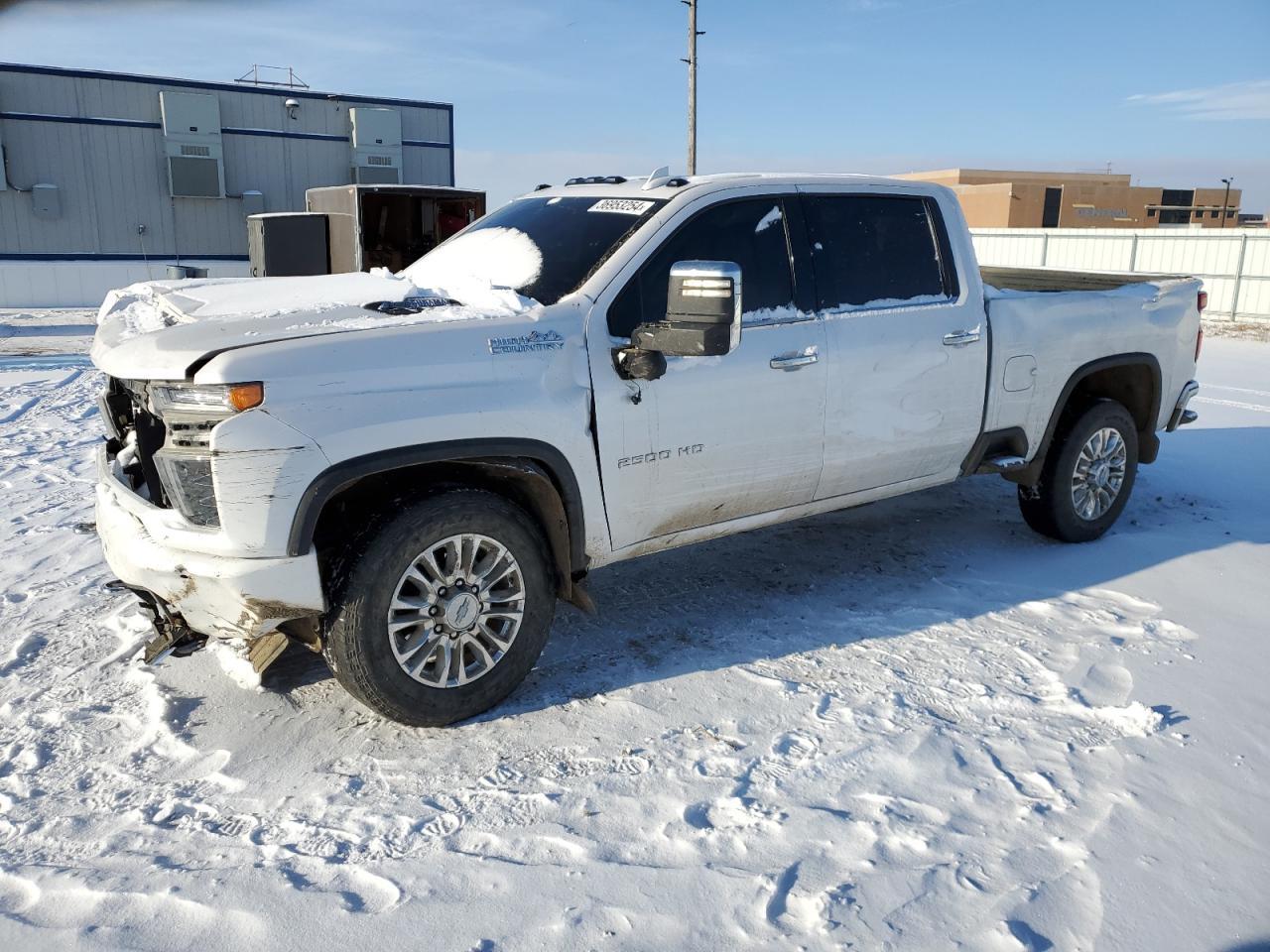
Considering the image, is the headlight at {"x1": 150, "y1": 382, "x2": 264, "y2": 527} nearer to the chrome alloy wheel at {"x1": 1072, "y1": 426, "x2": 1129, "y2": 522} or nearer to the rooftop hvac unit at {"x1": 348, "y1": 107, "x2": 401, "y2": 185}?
the chrome alloy wheel at {"x1": 1072, "y1": 426, "x2": 1129, "y2": 522}

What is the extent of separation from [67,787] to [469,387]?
182 cm

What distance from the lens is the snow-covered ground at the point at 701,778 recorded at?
8.73ft

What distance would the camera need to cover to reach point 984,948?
100 inches

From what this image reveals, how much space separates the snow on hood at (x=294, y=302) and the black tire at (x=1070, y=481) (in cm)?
329

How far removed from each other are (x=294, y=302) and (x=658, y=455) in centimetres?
149

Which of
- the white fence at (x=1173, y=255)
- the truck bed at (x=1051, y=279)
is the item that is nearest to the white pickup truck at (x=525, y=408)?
the truck bed at (x=1051, y=279)

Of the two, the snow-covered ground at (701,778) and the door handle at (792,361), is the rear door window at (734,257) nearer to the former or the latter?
the door handle at (792,361)

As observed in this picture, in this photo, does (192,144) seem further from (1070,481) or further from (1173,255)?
(1070,481)

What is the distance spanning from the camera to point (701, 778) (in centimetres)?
331

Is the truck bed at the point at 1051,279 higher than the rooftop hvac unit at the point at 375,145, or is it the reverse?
the rooftop hvac unit at the point at 375,145

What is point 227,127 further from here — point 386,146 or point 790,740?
point 790,740

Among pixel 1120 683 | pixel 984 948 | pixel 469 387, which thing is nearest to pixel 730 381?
pixel 469 387

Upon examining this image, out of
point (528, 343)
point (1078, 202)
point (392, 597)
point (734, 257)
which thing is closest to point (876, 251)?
point (734, 257)

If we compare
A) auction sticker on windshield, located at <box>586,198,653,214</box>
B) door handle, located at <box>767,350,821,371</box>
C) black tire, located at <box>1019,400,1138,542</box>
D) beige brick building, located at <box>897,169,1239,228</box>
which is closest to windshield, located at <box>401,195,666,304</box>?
auction sticker on windshield, located at <box>586,198,653,214</box>
